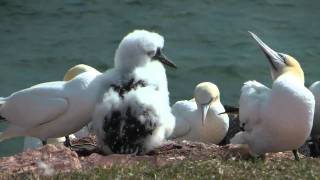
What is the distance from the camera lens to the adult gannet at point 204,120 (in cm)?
1279

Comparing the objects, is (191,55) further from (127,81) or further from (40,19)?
(127,81)

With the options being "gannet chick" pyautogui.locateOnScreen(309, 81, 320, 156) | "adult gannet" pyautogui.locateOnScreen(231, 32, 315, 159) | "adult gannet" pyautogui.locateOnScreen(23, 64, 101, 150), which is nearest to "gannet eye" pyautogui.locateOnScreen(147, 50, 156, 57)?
"adult gannet" pyautogui.locateOnScreen(231, 32, 315, 159)

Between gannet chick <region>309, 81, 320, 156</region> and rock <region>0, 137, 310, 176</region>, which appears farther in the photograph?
gannet chick <region>309, 81, 320, 156</region>

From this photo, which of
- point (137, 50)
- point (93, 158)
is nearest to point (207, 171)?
point (93, 158)

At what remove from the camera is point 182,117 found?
521 inches

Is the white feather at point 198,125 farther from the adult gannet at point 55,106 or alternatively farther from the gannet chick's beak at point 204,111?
the adult gannet at point 55,106

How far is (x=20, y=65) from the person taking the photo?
18.8 meters

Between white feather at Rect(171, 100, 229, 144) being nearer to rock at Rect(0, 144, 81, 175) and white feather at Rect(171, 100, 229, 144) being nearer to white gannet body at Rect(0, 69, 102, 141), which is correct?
white gannet body at Rect(0, 69, 102, 141)

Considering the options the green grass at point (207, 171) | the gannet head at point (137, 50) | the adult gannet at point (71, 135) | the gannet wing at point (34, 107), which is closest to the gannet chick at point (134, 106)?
the gannet head at point (137, 50)

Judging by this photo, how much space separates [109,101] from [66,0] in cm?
1345

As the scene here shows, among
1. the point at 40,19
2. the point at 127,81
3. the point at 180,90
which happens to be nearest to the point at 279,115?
the point at 127,81

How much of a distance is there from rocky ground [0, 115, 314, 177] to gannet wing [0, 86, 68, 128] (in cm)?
47

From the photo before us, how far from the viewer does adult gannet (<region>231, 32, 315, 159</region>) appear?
9602 mm

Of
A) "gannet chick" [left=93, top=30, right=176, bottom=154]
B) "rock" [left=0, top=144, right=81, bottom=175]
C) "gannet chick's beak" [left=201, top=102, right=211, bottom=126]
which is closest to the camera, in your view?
"rock" [left=0, top=144, right=81, bottom=175]
